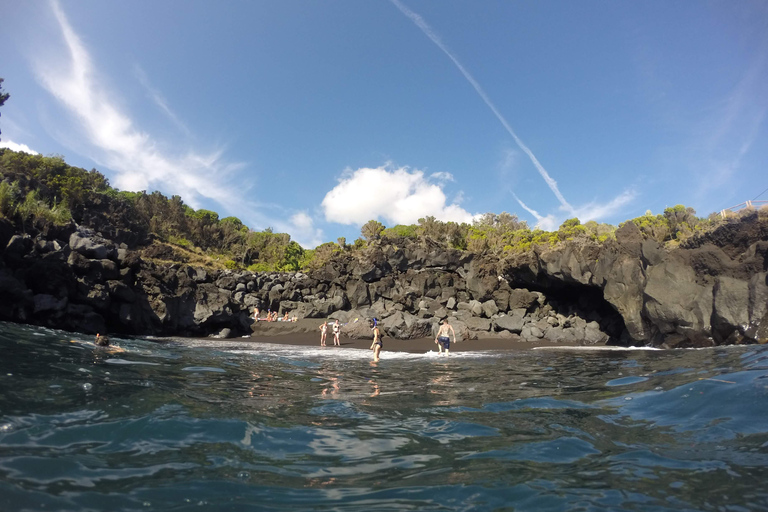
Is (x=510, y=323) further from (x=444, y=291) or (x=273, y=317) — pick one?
(x=273, y=317)

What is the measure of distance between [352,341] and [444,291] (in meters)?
8.29

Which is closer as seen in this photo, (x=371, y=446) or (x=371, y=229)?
(x=371, y=446)

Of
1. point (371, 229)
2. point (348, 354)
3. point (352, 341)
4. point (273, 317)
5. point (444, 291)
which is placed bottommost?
point (348, 354)

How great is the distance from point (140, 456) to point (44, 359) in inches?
241

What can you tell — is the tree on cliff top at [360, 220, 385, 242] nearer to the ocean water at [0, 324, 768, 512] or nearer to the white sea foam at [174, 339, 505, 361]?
the white sea foam at [174, 339, 505, 361]

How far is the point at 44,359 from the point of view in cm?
775

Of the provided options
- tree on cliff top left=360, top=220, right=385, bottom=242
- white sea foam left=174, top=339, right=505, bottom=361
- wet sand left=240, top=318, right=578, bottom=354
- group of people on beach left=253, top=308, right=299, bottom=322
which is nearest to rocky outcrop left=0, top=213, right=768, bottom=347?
wet sand left=240, top=318, right=578, bottom=354

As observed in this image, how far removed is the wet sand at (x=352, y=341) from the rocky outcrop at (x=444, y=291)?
2.51ft

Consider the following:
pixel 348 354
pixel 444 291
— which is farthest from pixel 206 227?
pixel 348 354

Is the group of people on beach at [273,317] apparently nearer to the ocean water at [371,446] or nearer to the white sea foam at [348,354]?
the white sea foam at [348,354]

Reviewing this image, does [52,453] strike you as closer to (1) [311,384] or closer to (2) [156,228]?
(1) [311,384]

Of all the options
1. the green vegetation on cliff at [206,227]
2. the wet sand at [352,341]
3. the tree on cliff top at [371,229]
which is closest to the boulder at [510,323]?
the wet sand at [352,341]

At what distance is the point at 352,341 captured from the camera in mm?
24422

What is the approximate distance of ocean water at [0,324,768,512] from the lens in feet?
9.57
